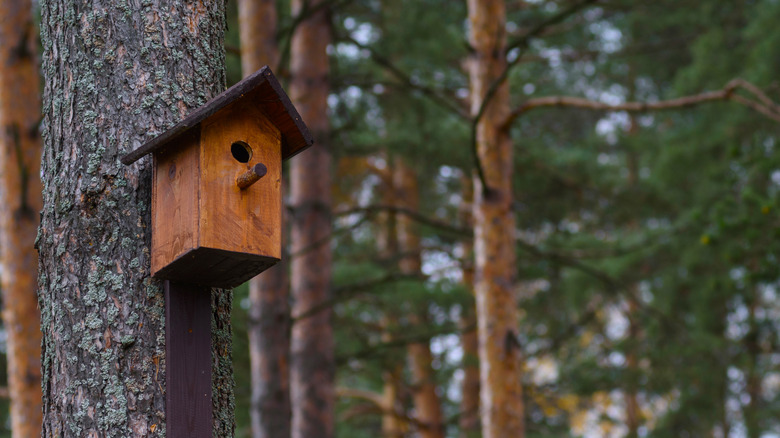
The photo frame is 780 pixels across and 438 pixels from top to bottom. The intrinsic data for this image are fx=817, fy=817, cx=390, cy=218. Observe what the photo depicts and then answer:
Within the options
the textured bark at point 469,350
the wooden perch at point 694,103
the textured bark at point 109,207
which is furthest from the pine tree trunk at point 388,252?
the textured bark at point 109,207

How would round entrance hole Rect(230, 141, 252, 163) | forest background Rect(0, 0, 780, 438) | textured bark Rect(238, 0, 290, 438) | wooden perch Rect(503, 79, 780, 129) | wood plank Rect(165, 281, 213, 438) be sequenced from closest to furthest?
wood plank Rect(165, 281, 213, 438)
round entrance hole Rect(230, 141, 252, 163)
wooden perch Rect(503, 79, 780, 129)
textured bark Rect(238, 0, 290, 438)
forest background Rect(0, 0, 780, 438)

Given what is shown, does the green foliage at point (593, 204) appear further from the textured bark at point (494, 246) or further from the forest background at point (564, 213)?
the textured bark at point (494, 246)

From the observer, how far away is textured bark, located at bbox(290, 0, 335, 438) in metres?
6.81

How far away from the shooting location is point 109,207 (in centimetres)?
220

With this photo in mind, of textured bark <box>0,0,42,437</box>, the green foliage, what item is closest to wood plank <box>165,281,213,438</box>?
textured bark <box>0,0,42,437</box>

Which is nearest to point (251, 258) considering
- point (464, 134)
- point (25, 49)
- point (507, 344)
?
point (507, 344)

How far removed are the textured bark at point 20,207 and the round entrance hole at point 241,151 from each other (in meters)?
3.81

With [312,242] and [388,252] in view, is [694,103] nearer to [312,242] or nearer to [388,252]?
[312,242]

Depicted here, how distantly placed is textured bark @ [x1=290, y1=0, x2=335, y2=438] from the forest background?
176 mm

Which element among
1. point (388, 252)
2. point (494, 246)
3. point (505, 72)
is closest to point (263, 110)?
point (505, 72)

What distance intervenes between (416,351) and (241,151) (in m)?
10.3

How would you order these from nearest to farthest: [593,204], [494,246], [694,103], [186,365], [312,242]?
1. [186,365]
2. [694,103]
3. [494,246]
4. [312,242]
5. [593,204]

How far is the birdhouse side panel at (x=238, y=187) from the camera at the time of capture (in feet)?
7.12

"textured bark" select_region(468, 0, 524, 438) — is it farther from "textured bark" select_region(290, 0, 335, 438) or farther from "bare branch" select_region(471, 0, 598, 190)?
"textured bark" select_region(290, 0, 335, 438)
